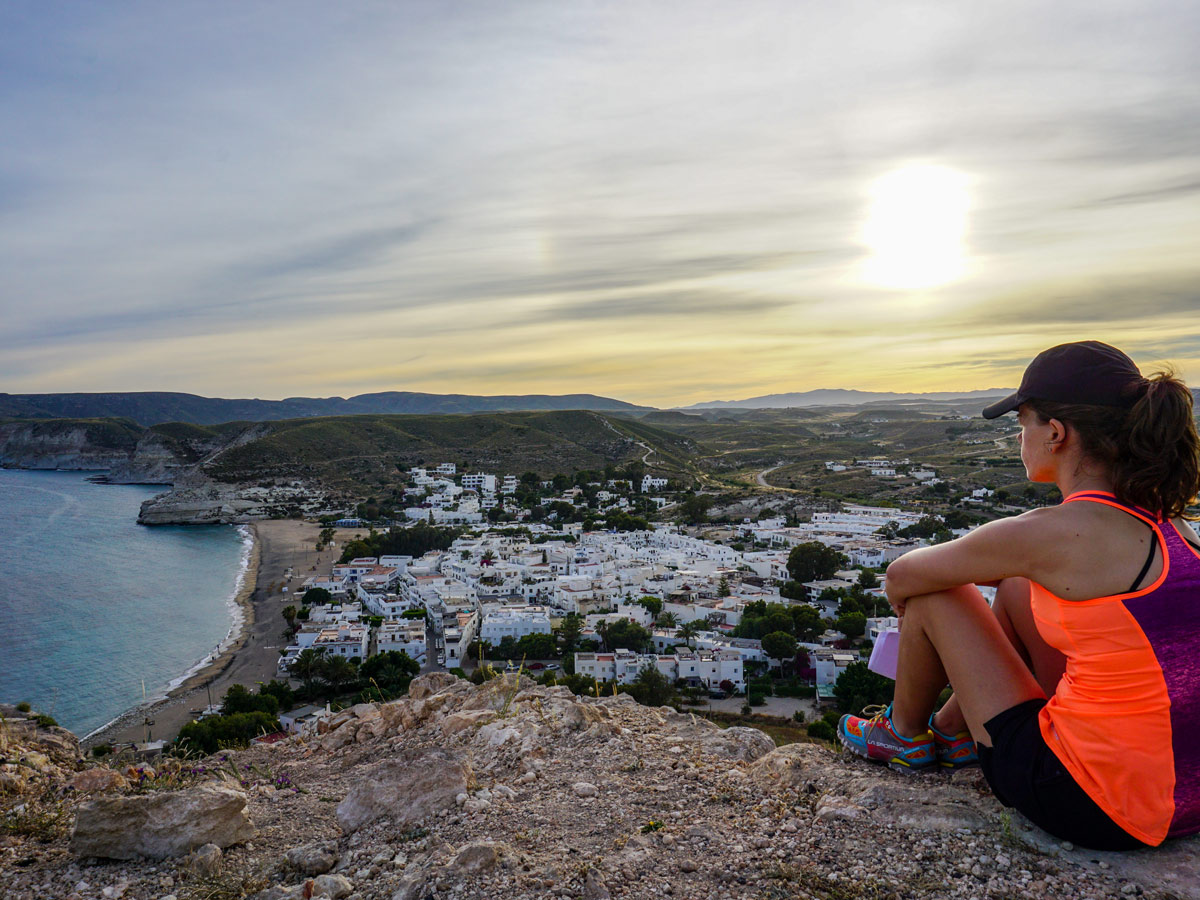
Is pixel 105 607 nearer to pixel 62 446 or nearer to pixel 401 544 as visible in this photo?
pixel 401 544

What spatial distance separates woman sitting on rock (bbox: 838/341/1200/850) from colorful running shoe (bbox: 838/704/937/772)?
0.50 m

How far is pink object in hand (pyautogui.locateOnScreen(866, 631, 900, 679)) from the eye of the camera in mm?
2870

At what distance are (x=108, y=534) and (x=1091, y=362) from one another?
62.6m

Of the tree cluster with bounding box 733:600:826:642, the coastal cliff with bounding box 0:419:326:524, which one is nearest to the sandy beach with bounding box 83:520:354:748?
the coastal cliff with bounding box 0:419:326:524

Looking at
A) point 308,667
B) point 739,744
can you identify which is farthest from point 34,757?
point 308,667

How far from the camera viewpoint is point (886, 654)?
2.91 meters

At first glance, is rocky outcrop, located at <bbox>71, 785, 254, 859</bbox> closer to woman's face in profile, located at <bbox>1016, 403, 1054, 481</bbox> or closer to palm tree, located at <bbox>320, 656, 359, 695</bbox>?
woman's face in profile, located at <bbox>1016, 403, 1054, 481</bbox>

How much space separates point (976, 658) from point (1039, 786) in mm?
394

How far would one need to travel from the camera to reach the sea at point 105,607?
23344mm

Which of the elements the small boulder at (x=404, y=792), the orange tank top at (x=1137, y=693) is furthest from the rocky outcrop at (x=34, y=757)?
the orange tank top at (x=1137, y=693)

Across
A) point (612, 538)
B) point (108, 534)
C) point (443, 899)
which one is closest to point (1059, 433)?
point (443, 899)

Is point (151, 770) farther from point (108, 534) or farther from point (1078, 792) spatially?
point (108, 534)

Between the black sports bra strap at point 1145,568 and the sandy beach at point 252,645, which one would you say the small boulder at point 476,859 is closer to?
→ the black sports bra strap at point 1145,568

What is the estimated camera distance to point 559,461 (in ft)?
255
